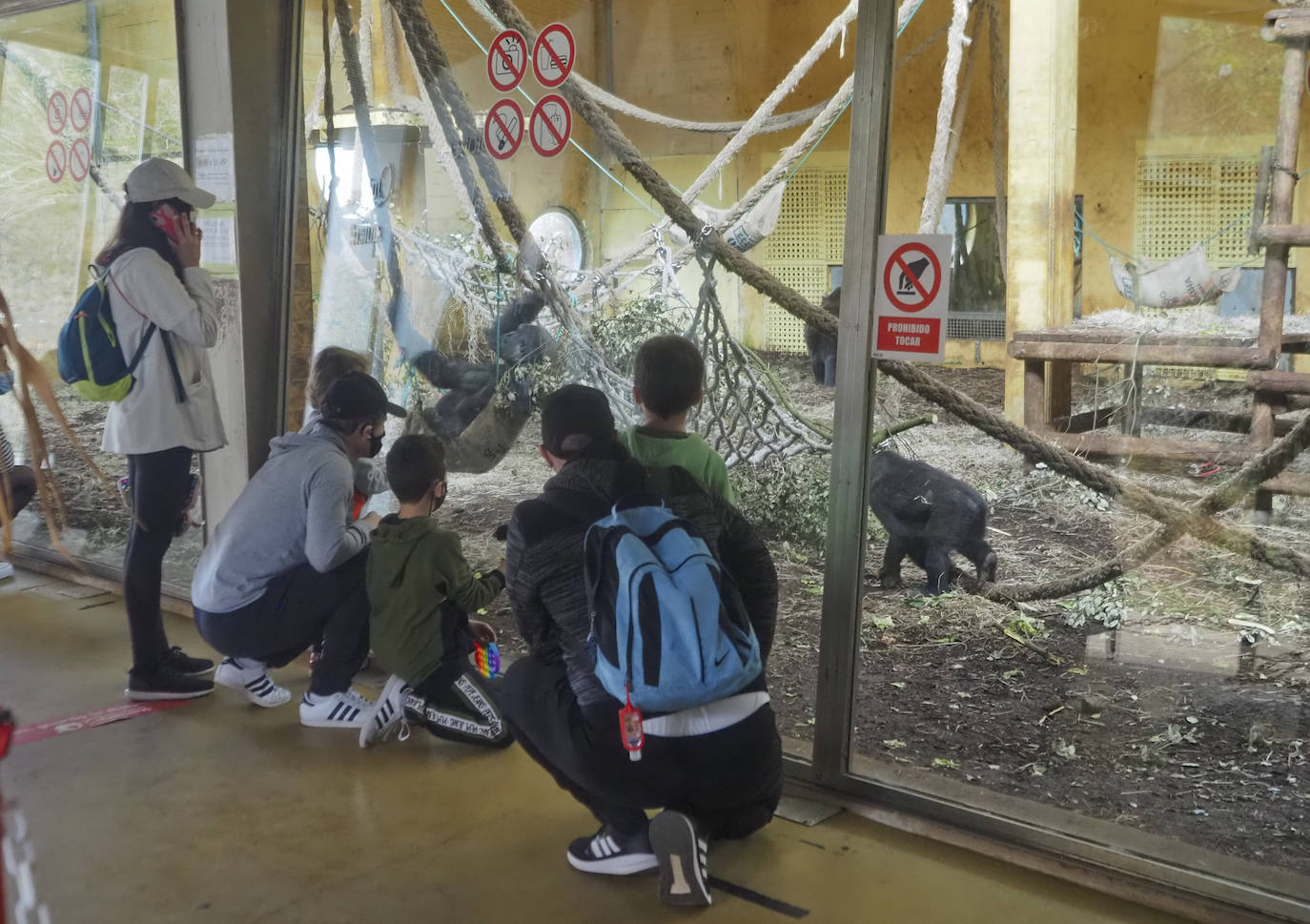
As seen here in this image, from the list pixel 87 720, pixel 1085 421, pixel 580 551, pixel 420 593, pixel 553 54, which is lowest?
pixel 87 720

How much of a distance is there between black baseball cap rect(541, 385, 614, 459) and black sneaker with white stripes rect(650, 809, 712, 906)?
76cm

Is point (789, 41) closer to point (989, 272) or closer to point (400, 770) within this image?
point (989, 272)

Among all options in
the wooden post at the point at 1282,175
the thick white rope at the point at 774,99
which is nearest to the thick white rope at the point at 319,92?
the thick white rope at the point at 774,99

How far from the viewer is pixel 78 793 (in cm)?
281

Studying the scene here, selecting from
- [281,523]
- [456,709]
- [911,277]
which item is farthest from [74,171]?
[911,277]

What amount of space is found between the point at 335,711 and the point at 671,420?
1286 millimetres

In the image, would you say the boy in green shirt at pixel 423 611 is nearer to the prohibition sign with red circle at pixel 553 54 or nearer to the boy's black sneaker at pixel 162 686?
the boy's black sneaker at pixel 162 686

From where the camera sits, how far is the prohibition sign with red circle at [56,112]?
447 centimetres

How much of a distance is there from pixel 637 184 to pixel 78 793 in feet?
6.67

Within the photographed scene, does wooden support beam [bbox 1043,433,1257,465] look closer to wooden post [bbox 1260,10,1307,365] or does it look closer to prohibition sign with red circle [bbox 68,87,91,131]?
wooden post [bbox 1260,10,1307,365]

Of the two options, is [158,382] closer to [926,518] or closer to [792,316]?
[792,316]

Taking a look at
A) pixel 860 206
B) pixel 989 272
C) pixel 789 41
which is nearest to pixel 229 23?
pixel 789 41

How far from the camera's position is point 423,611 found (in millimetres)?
3023

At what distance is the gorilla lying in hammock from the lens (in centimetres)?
341
